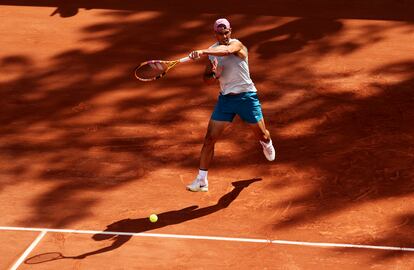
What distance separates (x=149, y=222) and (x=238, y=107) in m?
2.00

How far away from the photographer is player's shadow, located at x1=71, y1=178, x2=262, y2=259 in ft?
35.4

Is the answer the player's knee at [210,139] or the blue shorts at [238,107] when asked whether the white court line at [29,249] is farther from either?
the blue shorts at [238,107]

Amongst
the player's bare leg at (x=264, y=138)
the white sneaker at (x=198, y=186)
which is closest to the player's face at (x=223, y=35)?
the player's bare leg at (x=264, y=138)

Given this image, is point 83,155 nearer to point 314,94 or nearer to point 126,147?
point 126,147

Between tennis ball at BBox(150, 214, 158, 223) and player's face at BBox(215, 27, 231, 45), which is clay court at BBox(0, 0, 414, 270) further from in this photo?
player's face at BBox(215, 27, 231, 45)

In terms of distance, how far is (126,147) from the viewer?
13.7 metres

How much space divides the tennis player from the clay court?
3.07 ft

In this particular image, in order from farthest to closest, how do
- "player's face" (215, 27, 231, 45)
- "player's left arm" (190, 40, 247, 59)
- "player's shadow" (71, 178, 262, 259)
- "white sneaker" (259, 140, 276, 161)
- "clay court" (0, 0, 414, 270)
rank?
"white sneaker" (259, 140, 276, 161)
"player's face" (215, 27, 231, 45)
"player's left arm" (190, 40, 247, 59)
"player's shadow" (71, 178, 262, 259)
"clay court" (0, 0, 414, 270)

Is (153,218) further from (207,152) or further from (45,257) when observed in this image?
(45,257)

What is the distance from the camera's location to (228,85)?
11.6 m

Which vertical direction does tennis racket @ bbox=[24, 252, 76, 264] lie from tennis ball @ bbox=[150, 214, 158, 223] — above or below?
above

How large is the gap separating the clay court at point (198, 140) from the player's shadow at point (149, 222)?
0.03 m

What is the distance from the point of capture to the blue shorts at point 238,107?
456 inches

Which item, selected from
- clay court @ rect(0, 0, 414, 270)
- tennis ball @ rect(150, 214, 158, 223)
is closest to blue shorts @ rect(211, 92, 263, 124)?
clay court @ rect(0, 0, 414, 270)
